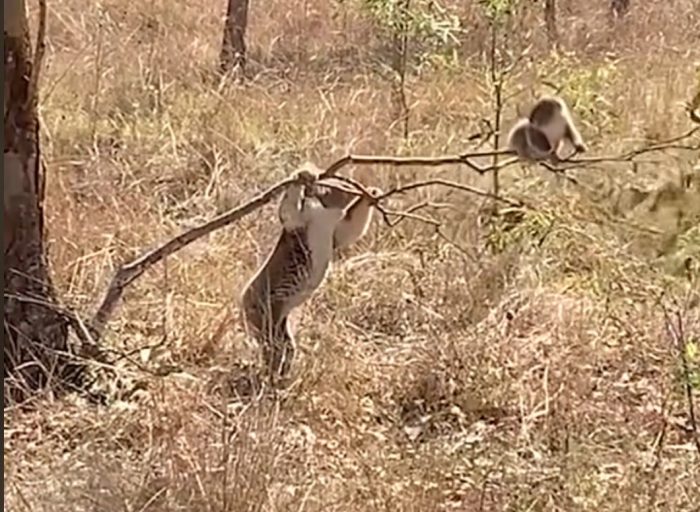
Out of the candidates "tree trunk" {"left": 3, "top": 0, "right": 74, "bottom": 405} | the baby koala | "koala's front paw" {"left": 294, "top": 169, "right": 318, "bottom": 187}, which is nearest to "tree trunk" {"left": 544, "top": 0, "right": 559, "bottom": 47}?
the baby koala

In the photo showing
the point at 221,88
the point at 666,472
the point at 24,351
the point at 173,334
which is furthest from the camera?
the point at 221,88

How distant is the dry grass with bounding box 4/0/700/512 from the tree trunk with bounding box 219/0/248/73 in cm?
123

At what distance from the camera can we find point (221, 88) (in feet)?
26.2

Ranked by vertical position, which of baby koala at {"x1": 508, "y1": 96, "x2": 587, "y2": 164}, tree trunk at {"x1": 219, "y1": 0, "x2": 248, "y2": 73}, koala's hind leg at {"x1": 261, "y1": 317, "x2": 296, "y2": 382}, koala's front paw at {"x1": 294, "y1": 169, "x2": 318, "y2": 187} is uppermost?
koala's front paw at {"x1": 294, "y1": 169, "x2": 318, "y2": 187}

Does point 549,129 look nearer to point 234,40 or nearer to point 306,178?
point 306,178

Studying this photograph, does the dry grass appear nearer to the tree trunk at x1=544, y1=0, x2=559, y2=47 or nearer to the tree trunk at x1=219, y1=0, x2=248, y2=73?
the tree trunk at x1=219, y1=0, x2=248, y2=73

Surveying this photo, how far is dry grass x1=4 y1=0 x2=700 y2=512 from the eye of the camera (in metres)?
3.49

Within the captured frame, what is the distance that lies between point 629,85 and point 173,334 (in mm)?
3787

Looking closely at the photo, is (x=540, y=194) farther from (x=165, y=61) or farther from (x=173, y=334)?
(x=165, y=61)

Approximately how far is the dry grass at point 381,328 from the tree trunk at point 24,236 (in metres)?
0.20

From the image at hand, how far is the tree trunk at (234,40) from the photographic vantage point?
908cm

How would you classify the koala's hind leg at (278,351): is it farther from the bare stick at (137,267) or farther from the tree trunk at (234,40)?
the tree trunk at (234,40)

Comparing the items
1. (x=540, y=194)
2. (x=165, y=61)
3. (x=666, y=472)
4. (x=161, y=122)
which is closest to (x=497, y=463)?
(x=666, y=472)

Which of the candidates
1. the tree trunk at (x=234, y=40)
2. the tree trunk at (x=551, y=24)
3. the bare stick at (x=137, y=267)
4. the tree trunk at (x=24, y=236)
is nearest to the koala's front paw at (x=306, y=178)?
the bare stick at (x=137, y=267)
